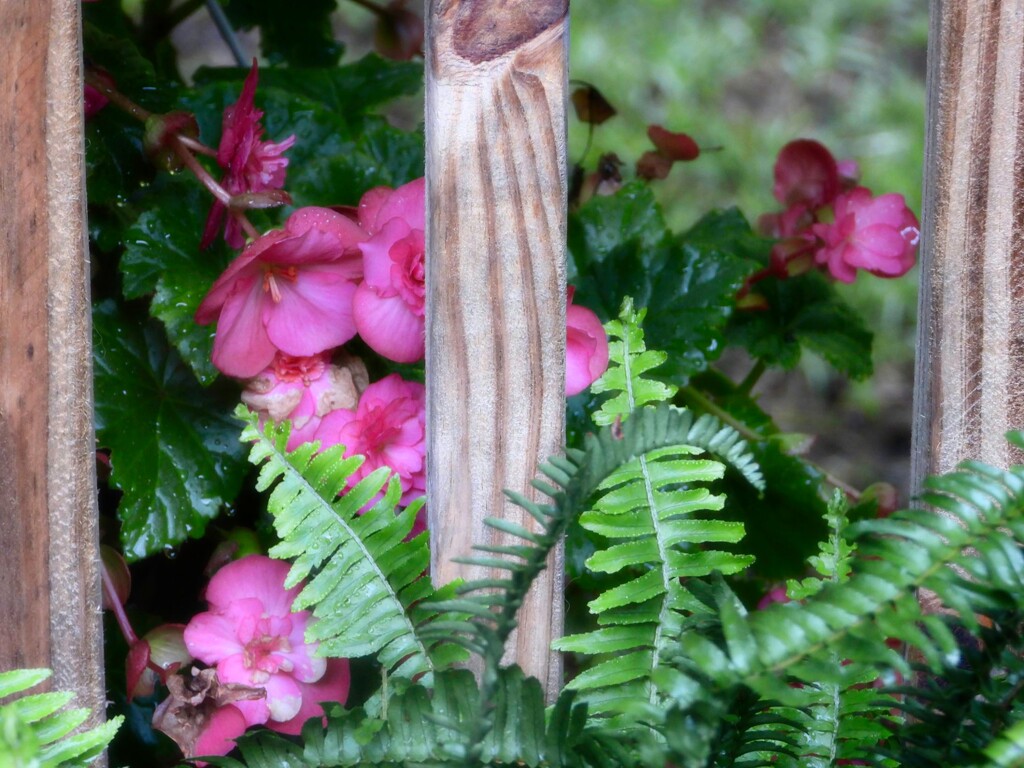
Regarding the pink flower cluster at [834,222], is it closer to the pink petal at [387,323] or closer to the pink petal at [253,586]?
the pink petal at [387,323]

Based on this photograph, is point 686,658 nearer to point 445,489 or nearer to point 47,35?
point 445,489

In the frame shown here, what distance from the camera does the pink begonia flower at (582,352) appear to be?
90 centimetres

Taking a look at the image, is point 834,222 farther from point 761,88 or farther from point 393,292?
point 761,88

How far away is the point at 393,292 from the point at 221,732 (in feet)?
1.17

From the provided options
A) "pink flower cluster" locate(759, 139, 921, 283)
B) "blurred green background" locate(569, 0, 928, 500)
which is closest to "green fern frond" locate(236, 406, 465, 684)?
"pink flower cluster" locate(759, 139, 921, 283)

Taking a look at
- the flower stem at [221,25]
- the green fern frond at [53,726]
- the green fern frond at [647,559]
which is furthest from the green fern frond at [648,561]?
the flower stem at [221,25]

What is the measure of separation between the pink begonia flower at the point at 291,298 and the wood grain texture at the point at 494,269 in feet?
0.54

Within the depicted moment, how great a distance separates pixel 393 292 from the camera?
0.89m

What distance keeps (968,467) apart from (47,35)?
626 millimetres

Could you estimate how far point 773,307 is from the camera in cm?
140

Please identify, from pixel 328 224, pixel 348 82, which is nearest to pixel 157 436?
pixel 328 224

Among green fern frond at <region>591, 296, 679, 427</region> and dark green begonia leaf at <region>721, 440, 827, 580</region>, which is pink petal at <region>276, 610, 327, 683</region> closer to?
green fern frond at <region>591, 296, 679, 427</region>

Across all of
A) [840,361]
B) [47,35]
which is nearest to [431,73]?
[47,35]

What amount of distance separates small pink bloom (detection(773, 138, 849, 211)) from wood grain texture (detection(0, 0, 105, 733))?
85 cm
